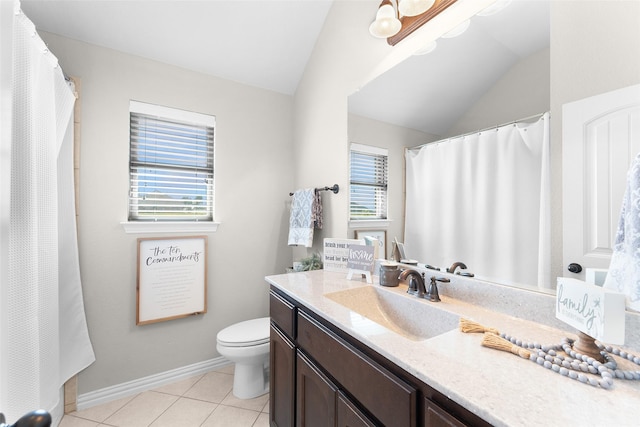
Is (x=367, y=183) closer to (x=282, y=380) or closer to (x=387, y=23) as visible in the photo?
(x=387, y=23)

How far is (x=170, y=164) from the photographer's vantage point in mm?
2088

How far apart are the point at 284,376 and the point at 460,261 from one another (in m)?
1.01

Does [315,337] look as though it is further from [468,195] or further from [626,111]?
[626,111]

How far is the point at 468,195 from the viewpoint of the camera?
1146mm

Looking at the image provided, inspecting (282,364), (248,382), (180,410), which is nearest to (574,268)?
(282,364)

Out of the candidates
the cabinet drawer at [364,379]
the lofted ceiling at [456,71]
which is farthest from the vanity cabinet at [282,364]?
the lofted ceiling at [456,71]

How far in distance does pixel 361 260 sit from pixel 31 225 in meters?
1.57

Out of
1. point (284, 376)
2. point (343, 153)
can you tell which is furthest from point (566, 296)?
point (343, 153)

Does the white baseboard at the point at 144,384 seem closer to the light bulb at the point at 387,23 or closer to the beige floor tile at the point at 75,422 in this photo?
the beige floor tile at the point at 75,422

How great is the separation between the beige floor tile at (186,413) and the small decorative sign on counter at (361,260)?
1.32m

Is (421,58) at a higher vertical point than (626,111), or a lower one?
higher

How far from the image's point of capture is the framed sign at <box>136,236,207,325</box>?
6.41ft

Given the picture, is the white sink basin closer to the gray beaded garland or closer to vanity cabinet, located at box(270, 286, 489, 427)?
vanity cabinet, located at box(270, 286, 489, 427)

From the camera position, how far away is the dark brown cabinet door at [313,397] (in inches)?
38.0
